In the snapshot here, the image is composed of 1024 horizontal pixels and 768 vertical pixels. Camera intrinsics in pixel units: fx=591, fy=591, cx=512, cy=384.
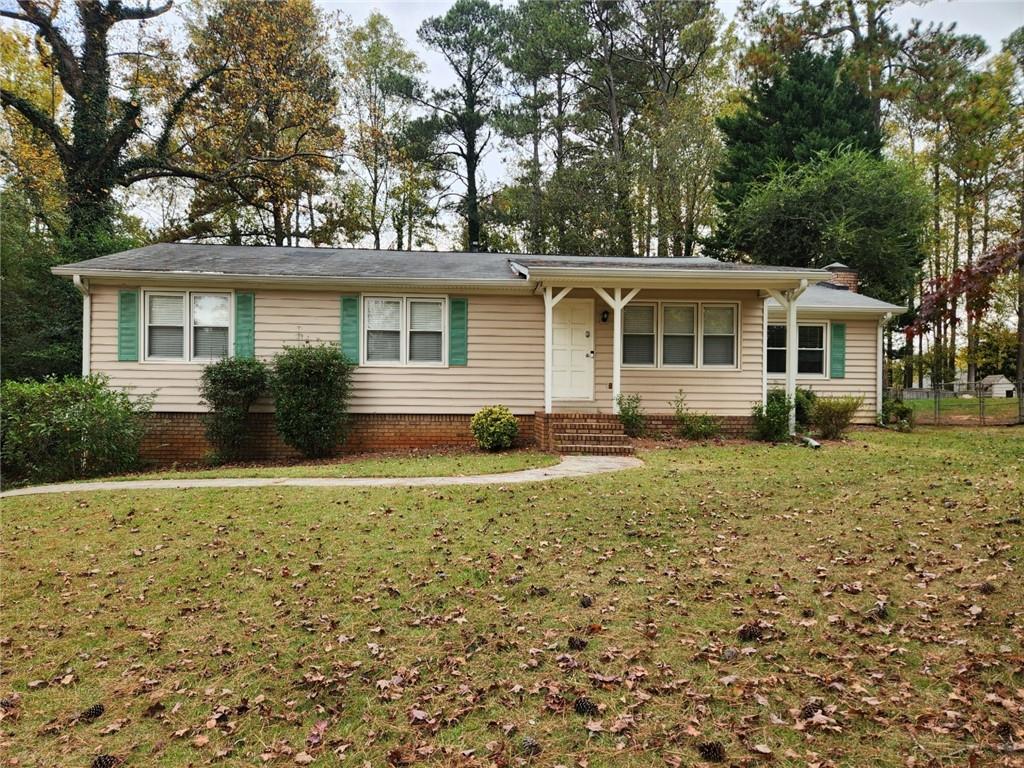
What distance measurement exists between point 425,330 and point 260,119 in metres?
14.6

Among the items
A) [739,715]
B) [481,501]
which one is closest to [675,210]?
[481,501]

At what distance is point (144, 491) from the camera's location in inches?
285

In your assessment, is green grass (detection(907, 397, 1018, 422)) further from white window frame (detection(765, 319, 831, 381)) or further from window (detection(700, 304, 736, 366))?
window (detection(700, 304, 736, 366))

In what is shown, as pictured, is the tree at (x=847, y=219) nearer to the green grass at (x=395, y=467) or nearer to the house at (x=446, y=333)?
the house at (x=446, y=333)

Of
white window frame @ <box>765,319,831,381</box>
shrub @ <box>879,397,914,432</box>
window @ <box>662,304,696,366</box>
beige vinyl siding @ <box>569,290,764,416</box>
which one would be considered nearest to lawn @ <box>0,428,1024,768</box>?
beige vinyl siding @ <box>569,290,764,416</box>

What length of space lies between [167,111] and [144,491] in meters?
16.5

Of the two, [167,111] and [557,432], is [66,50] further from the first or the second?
[557,432]

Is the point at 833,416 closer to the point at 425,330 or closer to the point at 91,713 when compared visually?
the point at 425,330

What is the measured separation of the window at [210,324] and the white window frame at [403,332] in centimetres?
252

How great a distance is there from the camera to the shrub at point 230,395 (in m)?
10.3

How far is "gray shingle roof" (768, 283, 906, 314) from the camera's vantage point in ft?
46.2

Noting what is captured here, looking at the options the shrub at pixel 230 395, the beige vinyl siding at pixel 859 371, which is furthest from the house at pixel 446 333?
the beige vinyl siding at pixel 859 371

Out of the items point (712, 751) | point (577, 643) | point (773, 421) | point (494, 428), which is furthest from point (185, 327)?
point (712, 751)

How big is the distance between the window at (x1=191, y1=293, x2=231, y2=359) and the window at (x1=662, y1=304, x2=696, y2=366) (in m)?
8.55
